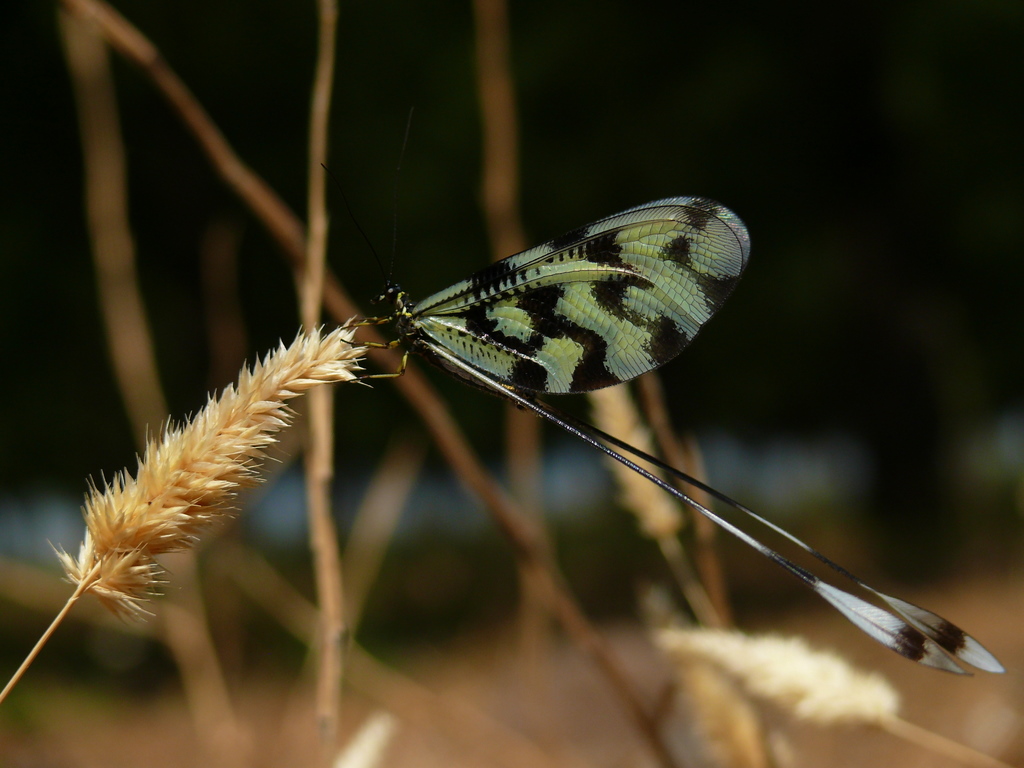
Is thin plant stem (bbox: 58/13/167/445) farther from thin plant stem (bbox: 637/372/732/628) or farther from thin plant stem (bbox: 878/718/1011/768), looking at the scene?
thin plant stem (bbox: 878/718/1011/768)

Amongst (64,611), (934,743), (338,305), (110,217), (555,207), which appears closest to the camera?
(64,611)

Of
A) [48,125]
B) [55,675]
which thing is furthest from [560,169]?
[55,675]

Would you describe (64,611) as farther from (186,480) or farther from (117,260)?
(117,260)

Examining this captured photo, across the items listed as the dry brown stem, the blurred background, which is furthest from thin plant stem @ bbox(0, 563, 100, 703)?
the blurred background

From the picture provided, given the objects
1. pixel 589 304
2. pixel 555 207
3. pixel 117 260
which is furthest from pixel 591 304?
pixel 555 207

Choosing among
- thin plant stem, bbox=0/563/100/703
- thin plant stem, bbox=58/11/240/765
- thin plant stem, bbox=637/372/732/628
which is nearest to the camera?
thin plant stem, bbox=0/563/100/703

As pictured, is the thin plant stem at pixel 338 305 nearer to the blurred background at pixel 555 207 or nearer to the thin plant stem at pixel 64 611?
the thin plant stem at pixel 64 611
